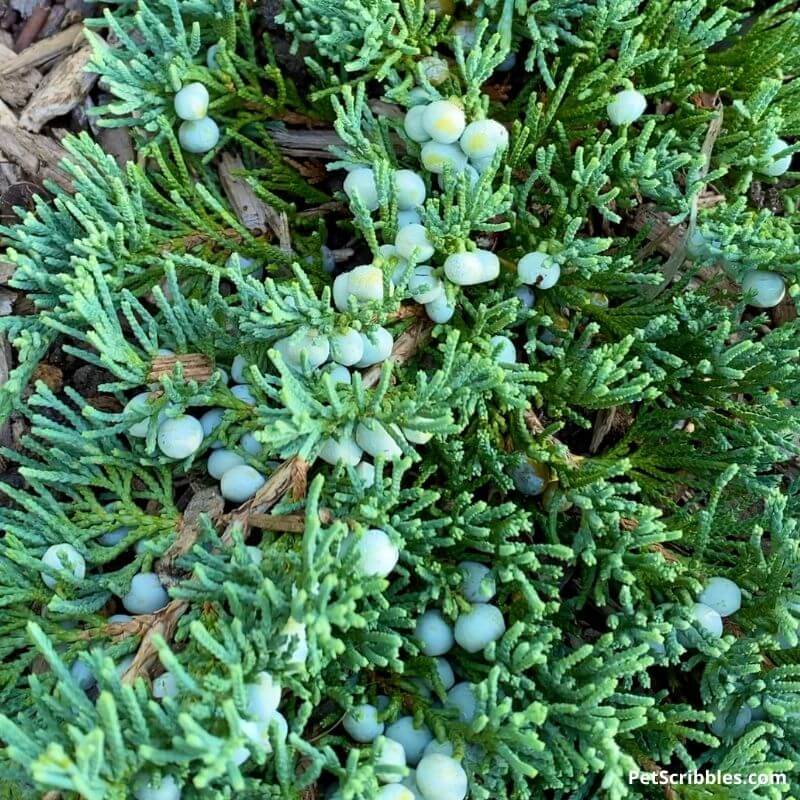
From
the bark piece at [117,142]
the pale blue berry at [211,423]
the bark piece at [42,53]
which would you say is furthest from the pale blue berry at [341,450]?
the bark piece at [42,53]

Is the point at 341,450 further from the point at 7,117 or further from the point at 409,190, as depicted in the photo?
the point at 7,117

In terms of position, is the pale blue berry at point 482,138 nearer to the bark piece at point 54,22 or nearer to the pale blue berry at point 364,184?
the pale blue berry at point 364,184

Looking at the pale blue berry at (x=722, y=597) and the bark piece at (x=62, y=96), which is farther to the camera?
the bark piece at (x=62, y=96)

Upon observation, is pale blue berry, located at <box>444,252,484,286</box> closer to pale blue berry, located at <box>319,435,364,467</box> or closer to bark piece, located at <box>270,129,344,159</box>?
pale blue berry, located at <box>319,435,364,467</box>

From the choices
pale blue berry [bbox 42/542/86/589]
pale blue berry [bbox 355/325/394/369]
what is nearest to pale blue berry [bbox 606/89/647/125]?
pale blue berry [bbox 355/325/394/369]

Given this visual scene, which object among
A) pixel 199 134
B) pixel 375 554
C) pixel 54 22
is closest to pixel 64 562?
pixel 375 554

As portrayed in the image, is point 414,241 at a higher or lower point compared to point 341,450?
higher
